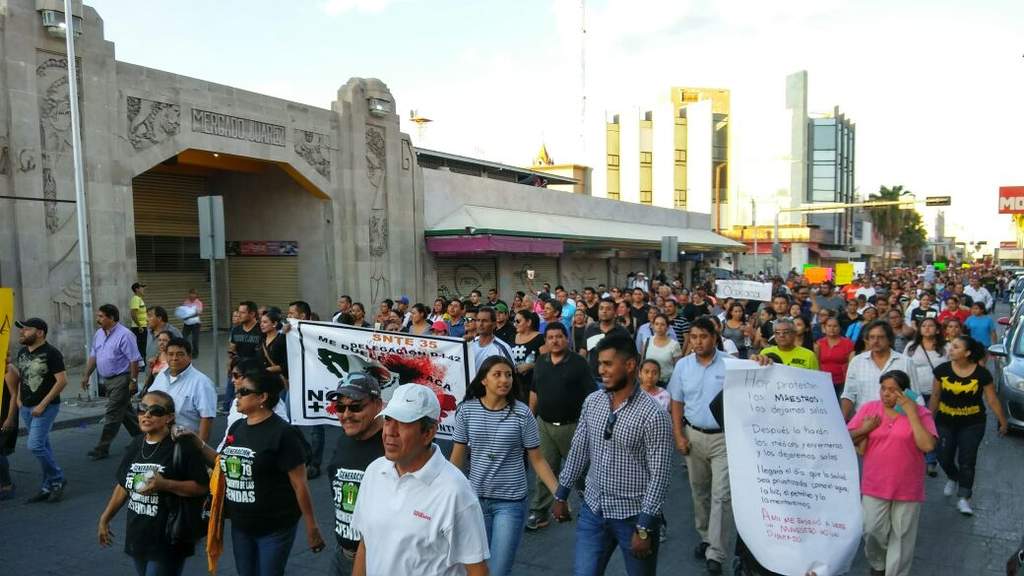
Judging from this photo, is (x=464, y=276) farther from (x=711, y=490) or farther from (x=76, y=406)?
(x=711, y=490)

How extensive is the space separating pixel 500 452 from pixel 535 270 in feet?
77.8

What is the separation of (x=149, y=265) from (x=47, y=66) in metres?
7.63

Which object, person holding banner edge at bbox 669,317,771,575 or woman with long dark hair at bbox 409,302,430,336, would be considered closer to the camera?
person holding banner edge at bbox 669,317,771,575

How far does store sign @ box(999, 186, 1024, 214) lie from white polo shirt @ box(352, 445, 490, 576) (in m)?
33.5

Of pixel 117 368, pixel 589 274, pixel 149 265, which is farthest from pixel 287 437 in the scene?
pixel 589 274

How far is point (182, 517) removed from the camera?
3963mm

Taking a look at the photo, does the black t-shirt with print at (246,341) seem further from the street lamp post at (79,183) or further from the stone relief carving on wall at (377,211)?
the stone relief carving on wall at (377,211)

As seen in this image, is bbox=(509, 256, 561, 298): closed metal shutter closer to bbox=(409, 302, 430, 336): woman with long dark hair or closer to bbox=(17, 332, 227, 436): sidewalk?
bbox=(17, 332, 227, 436): sidewalk

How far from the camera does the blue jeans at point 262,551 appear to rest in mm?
3889

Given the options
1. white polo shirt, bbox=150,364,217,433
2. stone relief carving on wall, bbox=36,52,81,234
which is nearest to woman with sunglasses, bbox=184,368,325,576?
white polo shirt, bbox=150,364,217,433

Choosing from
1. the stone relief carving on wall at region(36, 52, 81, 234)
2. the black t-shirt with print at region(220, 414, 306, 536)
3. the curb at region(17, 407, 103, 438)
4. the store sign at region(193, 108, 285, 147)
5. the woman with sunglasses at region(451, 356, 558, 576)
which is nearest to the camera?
the black t-shirt with print at region(220, 414, 306, 536)

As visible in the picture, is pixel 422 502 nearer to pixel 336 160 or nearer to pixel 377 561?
pixel 377 561

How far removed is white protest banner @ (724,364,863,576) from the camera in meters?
3.99

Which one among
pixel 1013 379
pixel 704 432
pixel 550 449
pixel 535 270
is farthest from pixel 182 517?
pixel 535 270
